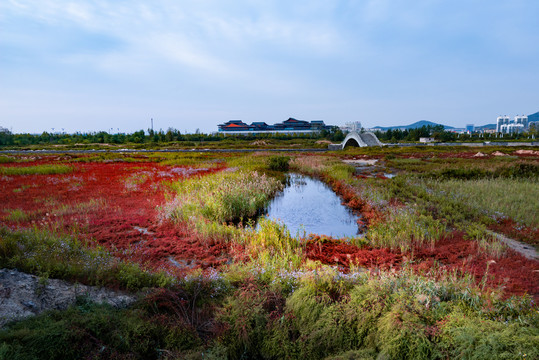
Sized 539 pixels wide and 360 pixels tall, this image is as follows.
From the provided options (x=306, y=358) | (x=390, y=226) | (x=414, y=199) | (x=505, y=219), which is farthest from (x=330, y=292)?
(x=414, y=199)

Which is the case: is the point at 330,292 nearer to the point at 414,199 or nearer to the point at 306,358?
the point at 306,358

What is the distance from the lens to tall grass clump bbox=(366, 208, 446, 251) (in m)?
7.70

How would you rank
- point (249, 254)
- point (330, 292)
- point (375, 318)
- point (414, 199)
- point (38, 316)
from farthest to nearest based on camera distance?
point (414, 199), point (249, 254), point (330, 292), point (375, 318), point (38, 316)

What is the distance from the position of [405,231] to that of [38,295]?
8042 mm

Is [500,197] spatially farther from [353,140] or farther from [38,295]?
[353,140]

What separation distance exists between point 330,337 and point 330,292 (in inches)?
34.0

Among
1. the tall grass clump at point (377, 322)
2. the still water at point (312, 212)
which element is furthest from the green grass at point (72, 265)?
the still water at point (312, 212)

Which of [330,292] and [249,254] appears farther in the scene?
[249,254]

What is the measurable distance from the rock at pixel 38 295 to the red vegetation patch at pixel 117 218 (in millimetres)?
1452

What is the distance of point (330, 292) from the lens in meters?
4.61

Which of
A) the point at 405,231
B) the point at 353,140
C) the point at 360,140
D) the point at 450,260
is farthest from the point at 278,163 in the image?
the point at 353,140

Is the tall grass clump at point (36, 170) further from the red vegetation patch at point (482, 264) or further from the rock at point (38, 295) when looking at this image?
the red vegetation patch at point (482, 264)

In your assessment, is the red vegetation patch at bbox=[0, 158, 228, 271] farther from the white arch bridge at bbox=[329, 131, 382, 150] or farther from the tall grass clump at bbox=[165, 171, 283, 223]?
the white arch bridge at bbox=[329, 131, 382, 150]

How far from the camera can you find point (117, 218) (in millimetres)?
9820
